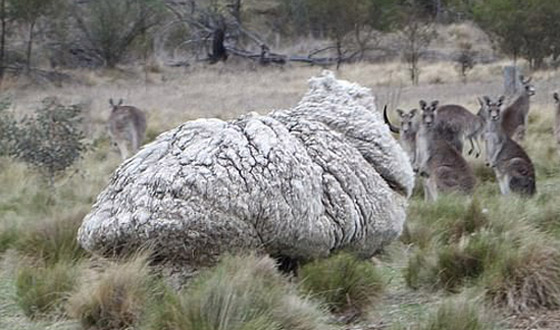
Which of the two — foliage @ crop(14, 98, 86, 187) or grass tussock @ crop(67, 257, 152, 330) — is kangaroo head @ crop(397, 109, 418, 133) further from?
grass tussock @ crop(67, 257, 152, 330)

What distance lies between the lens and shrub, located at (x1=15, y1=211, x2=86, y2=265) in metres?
7.36

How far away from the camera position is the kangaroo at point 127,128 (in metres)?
18.5

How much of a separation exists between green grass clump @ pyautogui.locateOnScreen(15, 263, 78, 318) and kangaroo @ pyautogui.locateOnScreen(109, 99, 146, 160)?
11.9 metres

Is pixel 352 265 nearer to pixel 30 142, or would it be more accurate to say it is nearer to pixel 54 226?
pixel 54 226

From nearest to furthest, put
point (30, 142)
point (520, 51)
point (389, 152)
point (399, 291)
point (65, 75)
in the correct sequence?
point (399, 291)
point (389, 152)
point (30, 142)
point (520, 51)
point (65, 75)

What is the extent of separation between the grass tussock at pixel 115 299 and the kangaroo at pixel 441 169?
19.9ft

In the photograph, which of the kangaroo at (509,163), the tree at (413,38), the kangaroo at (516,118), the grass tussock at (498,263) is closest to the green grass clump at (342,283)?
the grass tussock at (498,263)

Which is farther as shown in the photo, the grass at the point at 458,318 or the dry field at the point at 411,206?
the dry field at the point at 411,206

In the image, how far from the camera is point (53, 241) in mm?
7652

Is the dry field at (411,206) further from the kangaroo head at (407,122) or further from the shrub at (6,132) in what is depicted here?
the kangaroo head at (407,122)

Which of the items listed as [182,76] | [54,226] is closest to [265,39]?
[182,76]

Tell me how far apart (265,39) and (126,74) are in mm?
12311

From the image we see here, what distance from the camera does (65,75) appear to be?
130 feet

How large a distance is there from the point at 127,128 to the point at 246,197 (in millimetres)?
12725
